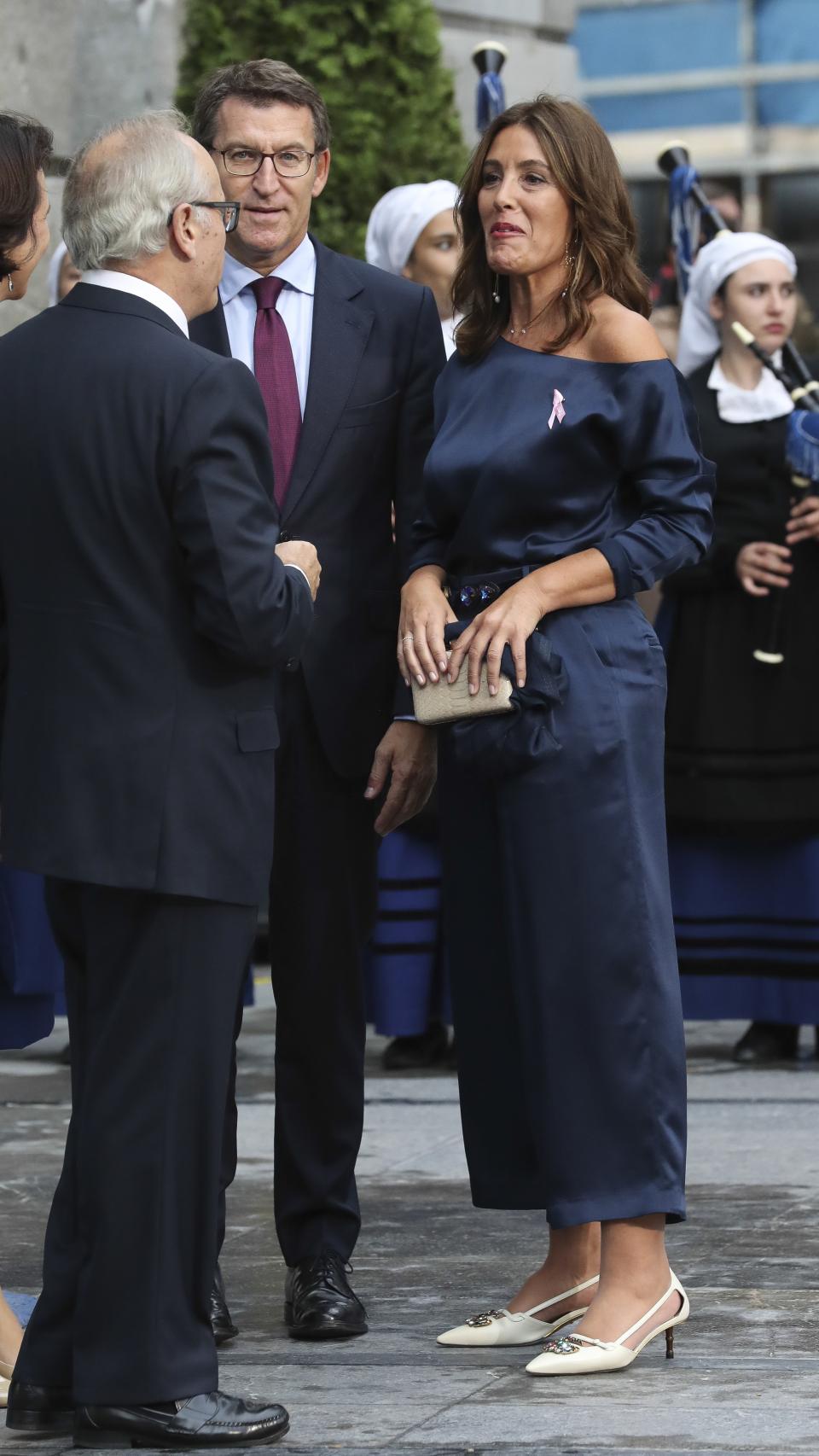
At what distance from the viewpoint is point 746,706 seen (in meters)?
7.20

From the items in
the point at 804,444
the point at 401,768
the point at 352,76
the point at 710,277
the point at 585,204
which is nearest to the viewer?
the point at 585,204

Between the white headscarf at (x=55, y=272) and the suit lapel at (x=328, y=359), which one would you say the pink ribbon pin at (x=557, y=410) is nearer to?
the suit lapel at (x=328, y=359)

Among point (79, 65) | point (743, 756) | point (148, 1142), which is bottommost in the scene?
point (743, 756)

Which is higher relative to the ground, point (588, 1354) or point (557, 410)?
point (557, 410)

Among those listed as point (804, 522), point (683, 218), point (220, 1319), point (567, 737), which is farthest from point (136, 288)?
point (683, 218)

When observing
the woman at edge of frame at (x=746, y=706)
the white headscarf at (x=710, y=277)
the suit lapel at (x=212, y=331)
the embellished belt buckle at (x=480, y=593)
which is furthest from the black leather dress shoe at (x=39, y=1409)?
the white headscarf at (x=710, y=277)

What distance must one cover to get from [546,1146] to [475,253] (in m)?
1.53

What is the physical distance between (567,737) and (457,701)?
19 cm

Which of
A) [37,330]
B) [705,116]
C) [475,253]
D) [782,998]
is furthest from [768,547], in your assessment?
[705,116]

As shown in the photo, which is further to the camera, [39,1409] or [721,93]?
[721,93]

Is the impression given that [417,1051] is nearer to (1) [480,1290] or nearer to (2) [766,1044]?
(2) [766,1044]

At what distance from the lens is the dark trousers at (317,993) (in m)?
4.53

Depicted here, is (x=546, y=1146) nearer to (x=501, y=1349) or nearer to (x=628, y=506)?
(x=501, y=1349)

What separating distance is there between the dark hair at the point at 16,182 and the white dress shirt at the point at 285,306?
591mm
